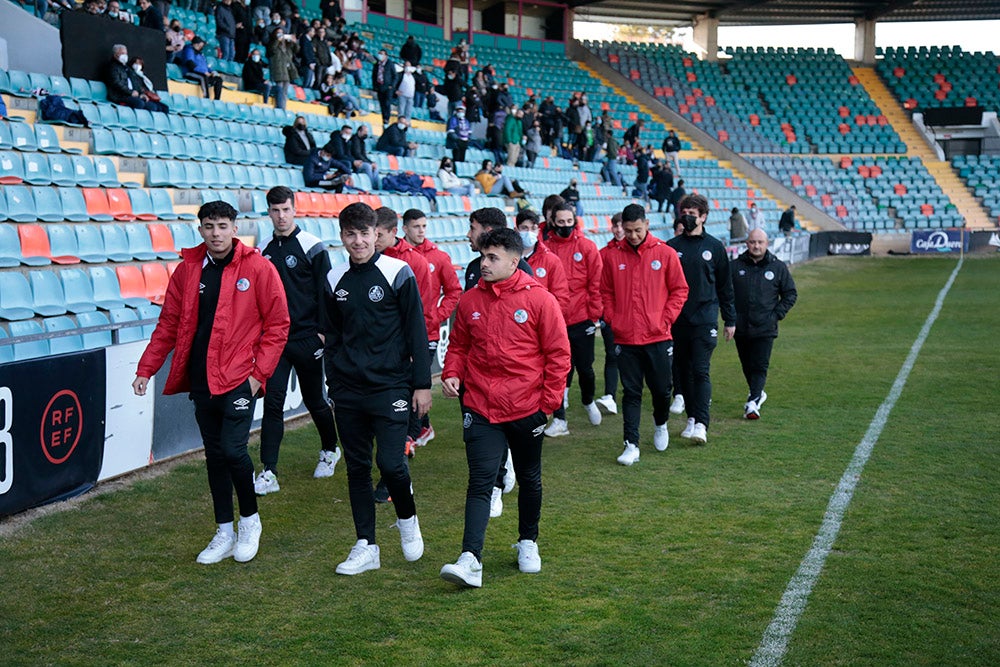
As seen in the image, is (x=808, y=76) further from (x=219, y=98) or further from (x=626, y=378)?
(x=626, y=378)

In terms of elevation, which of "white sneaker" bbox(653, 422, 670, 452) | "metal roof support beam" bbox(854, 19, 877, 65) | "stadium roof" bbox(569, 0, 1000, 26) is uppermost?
"stadium roof" bbox(569, 0, 1000, 26)

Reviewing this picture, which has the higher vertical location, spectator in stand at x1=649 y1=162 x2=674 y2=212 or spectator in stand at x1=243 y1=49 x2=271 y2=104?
spectator in stand at x1=243 y1=49 x2=271 y2=104

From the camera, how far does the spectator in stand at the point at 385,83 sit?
21.2m

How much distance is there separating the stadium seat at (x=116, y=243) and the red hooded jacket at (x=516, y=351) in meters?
6.37

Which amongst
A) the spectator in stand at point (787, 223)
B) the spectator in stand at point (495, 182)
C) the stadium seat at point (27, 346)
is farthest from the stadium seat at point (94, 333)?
the spectator in stand at point (787, 223)

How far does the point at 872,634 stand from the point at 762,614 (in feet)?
1.63

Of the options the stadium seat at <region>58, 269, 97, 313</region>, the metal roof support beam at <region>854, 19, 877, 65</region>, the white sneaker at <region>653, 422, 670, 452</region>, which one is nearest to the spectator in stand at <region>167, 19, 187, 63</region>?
the stadium seat at <region>58, 269, 97, 313</region>

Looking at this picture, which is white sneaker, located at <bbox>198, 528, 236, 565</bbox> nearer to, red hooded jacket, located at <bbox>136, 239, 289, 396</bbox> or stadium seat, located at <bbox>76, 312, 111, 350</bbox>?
red hooded jacket, located at <bbox>136, 239, 289, 396</bbox>

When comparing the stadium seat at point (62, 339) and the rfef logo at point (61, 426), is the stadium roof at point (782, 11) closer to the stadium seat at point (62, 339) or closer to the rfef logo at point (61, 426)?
the stadium seat at point (62, 339)

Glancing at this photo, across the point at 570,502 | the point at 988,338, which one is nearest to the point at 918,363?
the point at 988,338

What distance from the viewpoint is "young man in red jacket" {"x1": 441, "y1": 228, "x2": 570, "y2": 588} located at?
17.7 ft

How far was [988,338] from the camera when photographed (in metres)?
14.5

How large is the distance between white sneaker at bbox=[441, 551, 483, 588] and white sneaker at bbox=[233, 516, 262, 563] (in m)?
1.28

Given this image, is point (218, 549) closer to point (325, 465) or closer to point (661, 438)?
point (325, 465)
